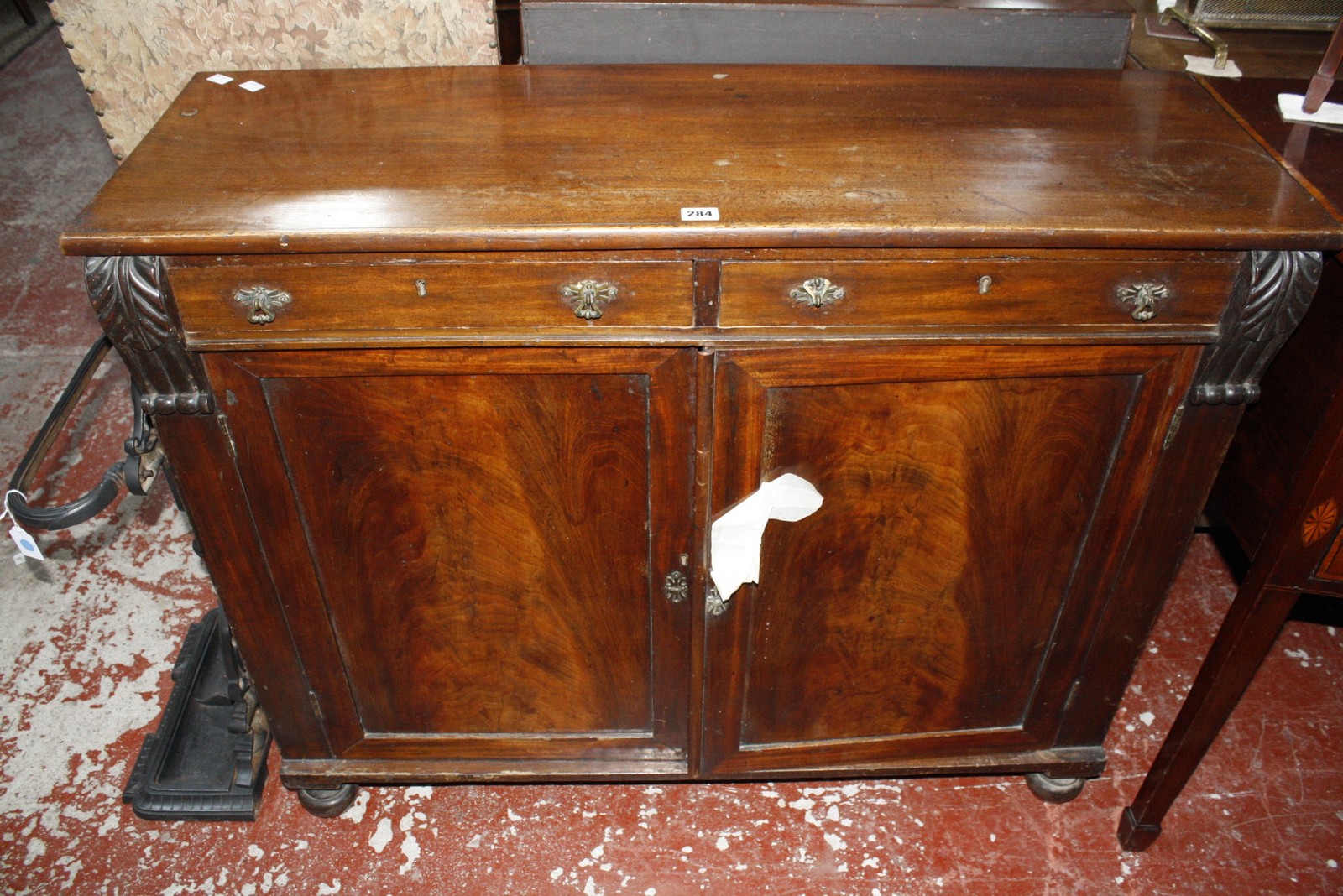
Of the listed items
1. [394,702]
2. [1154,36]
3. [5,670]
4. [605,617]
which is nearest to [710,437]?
[605,617]

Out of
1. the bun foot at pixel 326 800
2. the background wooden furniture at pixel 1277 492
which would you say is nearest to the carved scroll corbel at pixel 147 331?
the bun foot at pixel 326 800

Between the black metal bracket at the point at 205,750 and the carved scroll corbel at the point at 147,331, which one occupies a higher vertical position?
the carved scroll corbel at the point at 147,331

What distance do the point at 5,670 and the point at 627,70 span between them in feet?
5.69

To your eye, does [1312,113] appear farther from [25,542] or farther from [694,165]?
[25,542]

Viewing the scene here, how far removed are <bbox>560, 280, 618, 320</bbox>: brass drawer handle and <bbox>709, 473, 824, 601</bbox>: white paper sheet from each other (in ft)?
1.14

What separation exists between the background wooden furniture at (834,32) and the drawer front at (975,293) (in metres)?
0.52

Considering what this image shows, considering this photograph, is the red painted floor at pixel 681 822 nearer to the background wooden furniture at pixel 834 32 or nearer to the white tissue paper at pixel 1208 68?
the white tissue paper at pixel 1208 68

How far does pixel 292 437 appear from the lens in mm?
1340

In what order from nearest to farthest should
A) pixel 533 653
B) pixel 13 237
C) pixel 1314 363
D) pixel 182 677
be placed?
1. pixel 1314 363
2. pixel 533 653
3. pixel 182 677
4. pixel 13 237

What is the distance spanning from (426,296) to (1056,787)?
1395 millimetres

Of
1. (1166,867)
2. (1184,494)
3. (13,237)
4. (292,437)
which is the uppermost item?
(292,437)

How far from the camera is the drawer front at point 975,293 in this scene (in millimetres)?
1203

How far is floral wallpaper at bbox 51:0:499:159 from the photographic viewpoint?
63.5 inches

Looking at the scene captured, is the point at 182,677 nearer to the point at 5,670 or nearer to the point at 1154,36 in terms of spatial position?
the point at 5,670
